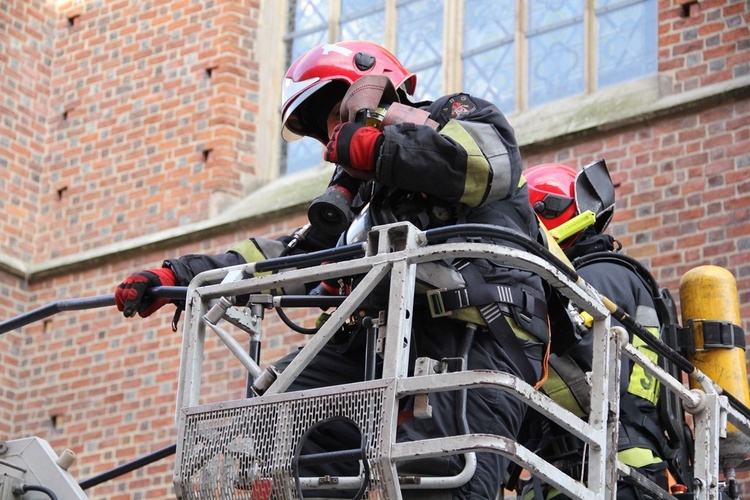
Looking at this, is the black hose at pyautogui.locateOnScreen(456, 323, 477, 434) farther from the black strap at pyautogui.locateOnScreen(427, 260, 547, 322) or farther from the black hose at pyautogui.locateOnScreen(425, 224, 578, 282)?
the black hose at pyautogui.locateOnScreen(425, 224, 578, 282)

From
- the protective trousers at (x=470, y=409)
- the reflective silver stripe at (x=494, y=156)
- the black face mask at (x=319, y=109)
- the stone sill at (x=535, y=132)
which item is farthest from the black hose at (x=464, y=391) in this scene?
the stone sill at (x=535, y=132)

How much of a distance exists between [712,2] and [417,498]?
612 centimetres

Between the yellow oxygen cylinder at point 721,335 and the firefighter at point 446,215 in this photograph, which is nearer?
the firefighter at point 446,215

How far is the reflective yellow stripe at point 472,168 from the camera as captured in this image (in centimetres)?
423

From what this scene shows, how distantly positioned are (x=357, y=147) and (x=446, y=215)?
41cm

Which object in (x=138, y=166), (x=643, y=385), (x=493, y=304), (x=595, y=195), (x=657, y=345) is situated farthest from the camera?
(x=138, y=166)

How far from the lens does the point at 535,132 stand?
378 inches

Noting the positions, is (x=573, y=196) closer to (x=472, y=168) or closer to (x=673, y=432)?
(x=673, y=432)

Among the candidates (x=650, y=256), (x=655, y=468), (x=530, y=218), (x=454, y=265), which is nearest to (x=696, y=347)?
(x=655, y=468)

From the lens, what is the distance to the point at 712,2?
9242 millimetres

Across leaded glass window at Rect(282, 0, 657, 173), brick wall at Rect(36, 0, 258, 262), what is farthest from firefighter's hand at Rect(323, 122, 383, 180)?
brick wall at Rect(36, 0, 258, 262)

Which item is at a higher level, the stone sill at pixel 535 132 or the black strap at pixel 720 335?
the stone sill at pixel 535 132

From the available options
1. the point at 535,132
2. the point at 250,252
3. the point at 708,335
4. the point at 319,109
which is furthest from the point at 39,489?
the point at 535,132

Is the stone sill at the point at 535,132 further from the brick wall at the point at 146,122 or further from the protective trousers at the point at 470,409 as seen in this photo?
the protective trousers at the point at 470,409
